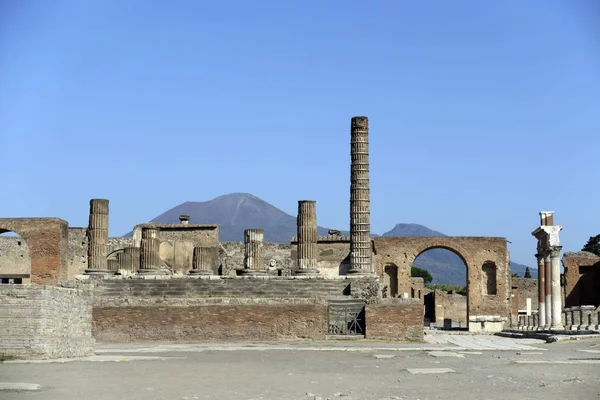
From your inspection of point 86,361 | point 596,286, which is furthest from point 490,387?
point 596,286

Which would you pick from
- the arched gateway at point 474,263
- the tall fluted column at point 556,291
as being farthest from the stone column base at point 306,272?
the arched gateway at point 474,263

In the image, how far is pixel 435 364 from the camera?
18719 mm

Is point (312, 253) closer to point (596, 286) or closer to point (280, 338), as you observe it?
point (280, 338)

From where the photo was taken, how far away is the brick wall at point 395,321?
28625 mm

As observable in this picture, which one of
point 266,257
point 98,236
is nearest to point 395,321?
point 98,236

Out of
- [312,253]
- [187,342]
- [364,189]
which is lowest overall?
[187,342]

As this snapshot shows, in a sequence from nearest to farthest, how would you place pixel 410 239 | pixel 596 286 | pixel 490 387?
pixel 490 387 < pixel 410 239 < pixel 596 286

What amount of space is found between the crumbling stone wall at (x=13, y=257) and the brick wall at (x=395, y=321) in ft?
91.2

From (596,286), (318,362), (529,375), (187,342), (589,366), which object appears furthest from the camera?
(596,286)

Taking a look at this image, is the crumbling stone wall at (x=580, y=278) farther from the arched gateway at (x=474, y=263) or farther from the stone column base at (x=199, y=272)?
the stone column base at (x=199, y=272)

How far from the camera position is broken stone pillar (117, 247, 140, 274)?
37316mm

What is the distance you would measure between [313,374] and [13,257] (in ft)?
127

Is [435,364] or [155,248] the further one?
[155,248]

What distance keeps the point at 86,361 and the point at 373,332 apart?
11.8 m
